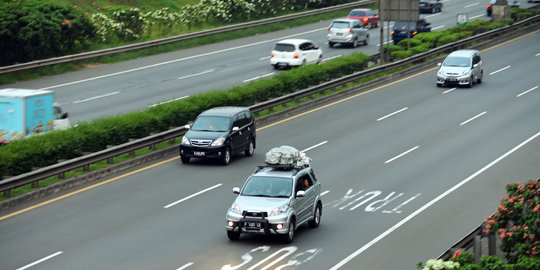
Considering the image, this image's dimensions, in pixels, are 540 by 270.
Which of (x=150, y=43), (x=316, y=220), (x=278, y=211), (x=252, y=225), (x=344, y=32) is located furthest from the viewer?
(x=344, y=32)

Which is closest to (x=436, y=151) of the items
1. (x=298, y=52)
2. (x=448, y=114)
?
(x=448, y=114)

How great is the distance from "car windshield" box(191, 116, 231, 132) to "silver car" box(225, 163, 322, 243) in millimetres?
7873

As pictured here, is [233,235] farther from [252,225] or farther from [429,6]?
[429,6]

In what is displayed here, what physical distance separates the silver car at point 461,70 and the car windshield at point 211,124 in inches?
704

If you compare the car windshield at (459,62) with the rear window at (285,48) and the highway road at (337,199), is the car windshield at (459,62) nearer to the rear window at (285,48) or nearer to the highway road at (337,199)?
the highway road at (337,199)

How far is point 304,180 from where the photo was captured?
2228 centimetres

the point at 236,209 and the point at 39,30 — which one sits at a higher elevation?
the point at 39,30

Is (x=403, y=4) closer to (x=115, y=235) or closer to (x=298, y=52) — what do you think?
(x=298, y=52)

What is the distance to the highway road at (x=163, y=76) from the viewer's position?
3941 cm

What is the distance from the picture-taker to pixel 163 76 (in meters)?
46.1

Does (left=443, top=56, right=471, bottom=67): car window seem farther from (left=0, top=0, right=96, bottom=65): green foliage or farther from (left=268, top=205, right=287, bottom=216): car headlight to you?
(left=268, top=205, right=287, bottom=216): car headlight

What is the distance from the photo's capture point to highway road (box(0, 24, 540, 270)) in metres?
20.0

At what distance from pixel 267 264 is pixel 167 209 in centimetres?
556

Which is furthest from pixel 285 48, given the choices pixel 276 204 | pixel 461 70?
pixel 276 204
